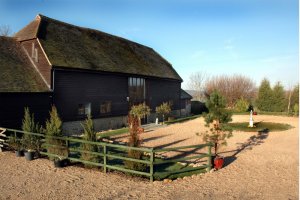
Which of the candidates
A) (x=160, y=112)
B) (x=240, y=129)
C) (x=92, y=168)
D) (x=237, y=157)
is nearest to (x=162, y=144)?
(x=237, y=157)

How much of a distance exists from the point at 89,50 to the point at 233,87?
131 feet

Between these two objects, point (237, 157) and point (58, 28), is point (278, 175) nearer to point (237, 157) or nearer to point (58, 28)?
point (237, 157)

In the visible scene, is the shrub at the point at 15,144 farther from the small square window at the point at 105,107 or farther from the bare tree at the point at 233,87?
the bare tree at the point at 233,87

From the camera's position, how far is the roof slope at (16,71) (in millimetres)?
19812

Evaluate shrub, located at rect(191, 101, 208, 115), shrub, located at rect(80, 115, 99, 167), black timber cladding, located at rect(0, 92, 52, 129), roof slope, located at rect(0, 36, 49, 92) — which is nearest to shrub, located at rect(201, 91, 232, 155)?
shrub, located at rect(80, 115, 99, 167)

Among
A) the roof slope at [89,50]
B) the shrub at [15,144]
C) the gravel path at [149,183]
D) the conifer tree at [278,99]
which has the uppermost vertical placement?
the roof slope at [89,50]

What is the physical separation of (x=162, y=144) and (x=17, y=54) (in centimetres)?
1551

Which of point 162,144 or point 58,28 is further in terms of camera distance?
point 58,28

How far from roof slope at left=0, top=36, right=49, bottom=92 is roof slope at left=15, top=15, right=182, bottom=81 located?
5.52 feet

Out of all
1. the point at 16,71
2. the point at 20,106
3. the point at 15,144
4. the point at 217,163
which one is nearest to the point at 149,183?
the point at 217,163

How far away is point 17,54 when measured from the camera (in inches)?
918

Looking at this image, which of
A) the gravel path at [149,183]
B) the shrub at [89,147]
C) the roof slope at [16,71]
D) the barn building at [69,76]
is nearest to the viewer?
the gravel path at [149,183]

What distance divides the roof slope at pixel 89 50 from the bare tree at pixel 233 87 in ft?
80.3

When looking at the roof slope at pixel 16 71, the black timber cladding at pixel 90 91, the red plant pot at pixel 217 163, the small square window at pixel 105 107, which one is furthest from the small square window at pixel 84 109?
the red plant pot at pixel 217 163
